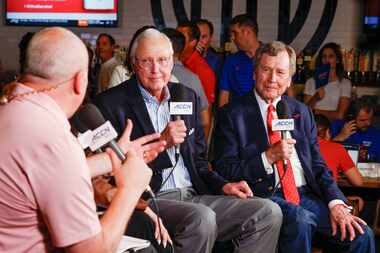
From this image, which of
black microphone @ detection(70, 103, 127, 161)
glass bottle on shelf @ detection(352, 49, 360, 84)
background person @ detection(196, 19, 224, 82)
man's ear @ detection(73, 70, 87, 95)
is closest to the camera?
man's ear @ detection(73, 70, 87, 95)

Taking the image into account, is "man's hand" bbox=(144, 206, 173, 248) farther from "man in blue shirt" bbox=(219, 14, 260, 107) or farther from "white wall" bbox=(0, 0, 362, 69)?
"white wall" bbox=(0, 0, 362, 69)

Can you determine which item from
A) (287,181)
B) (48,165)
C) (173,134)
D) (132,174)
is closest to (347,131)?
(287,181)

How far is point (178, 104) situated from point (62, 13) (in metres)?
5.29

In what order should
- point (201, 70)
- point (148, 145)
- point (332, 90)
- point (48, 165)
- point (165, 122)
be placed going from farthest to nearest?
point (332, 90)
point (201, 70)
point (165, 122)
point (148, 145)
point (48, 165)

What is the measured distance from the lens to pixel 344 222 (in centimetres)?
320

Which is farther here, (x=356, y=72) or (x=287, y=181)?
(x=356, y=72)

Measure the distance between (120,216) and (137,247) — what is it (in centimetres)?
48

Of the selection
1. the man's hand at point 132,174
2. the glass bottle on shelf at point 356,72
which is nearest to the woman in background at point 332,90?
the glass bottle on shelf at point 356,72

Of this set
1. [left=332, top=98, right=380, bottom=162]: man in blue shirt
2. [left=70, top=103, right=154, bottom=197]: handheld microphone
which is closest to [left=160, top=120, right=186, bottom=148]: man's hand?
[left=70, top=103, right=154, bottom=197]: handheld microphone

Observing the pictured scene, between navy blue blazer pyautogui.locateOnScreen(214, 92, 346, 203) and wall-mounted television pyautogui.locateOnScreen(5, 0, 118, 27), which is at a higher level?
wall-mounted television pyautogui.locateOnScreen(5, 0, 118, 27)

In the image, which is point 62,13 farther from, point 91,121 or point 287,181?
point 91,121

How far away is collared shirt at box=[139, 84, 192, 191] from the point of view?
326 cm

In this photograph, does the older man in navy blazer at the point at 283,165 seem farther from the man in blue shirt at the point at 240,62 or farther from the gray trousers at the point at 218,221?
the man in blue shirt at the point at 240,62

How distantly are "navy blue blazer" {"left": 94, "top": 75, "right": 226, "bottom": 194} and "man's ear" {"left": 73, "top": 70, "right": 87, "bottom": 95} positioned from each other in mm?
1306
